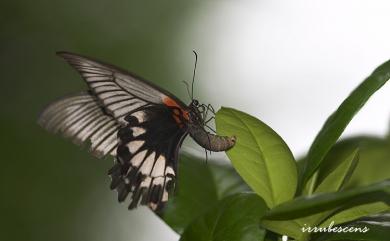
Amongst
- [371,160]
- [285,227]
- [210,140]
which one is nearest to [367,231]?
[285,227]

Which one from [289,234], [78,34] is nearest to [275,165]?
[289,234]

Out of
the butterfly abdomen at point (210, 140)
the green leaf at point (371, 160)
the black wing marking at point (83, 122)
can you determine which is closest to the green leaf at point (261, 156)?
the butterfly abdomen at point (210, 140)

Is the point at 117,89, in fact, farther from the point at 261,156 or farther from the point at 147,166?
the point at 261,156

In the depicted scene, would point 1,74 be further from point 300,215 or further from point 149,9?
point 300,215

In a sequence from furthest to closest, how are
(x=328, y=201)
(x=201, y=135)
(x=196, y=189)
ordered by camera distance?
(x=196, y=189) < (x=201, y=135) < (x=328, y=201)

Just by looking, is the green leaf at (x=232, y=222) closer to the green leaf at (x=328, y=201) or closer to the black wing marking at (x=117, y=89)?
the green leaf at (x=328, y=201)

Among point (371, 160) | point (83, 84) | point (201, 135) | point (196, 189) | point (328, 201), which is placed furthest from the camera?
point (83, 84)

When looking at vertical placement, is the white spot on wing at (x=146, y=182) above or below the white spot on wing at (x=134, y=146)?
below
